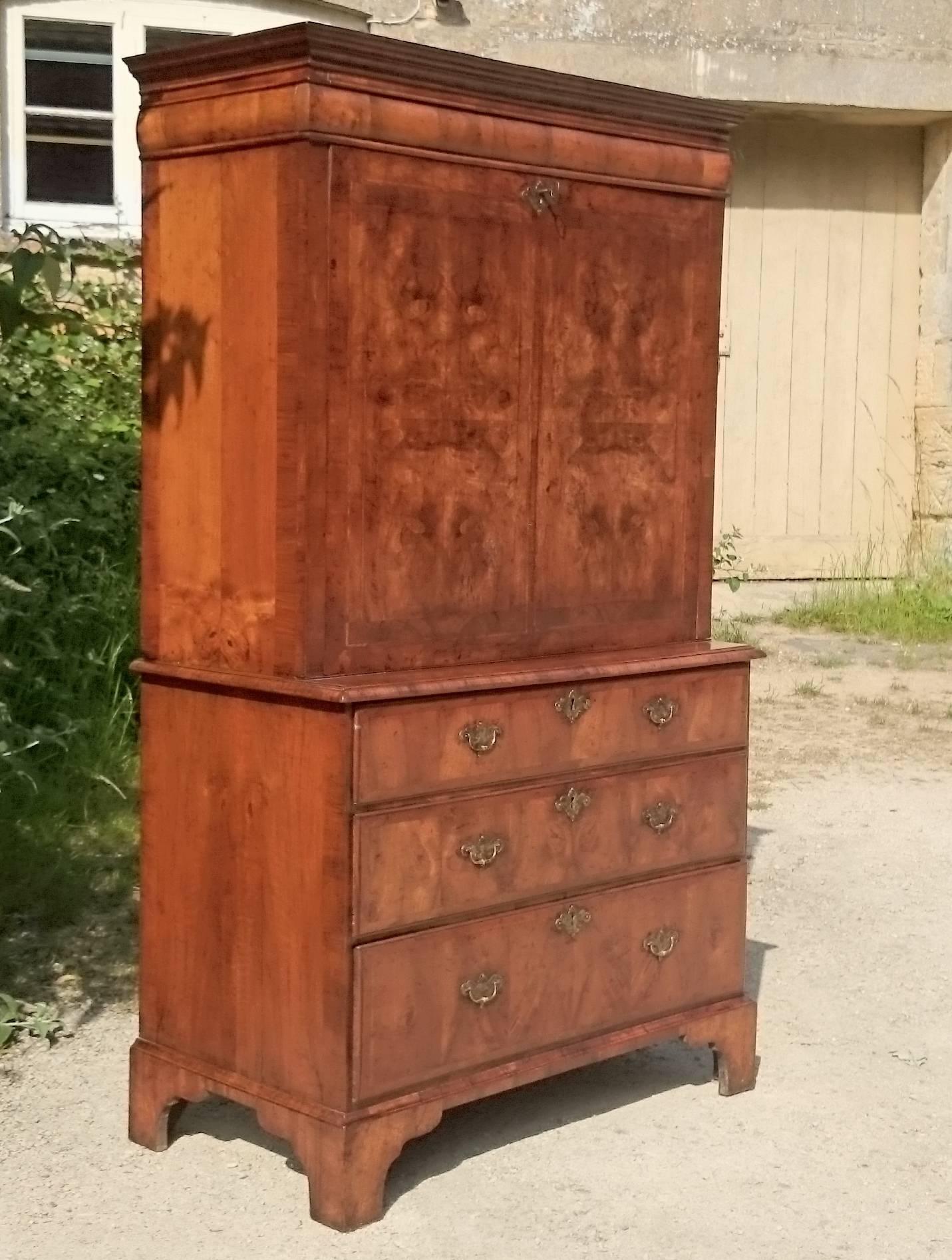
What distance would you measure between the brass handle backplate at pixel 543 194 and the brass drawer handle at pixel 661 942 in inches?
59.1

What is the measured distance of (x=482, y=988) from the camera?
3.48 meters

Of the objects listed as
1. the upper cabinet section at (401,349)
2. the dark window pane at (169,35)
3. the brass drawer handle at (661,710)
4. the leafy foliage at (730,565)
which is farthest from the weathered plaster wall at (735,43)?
the brass drawer handle at (661,710)

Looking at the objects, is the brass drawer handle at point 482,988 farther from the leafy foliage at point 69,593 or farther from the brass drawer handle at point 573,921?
the leafy foliage at point 69,593

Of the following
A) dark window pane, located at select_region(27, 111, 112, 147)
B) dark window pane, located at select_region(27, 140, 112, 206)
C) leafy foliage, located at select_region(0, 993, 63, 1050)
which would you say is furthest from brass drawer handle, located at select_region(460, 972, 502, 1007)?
dark window pane, located at select_region(27, 111, 112, 147)

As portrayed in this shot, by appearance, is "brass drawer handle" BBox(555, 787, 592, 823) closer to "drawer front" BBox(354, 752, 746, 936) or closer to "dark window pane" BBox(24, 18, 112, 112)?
"drawer front" BBox(354, 752, 746, 936)

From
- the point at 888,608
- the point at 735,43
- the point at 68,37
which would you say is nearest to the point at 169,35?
the point at 68,37

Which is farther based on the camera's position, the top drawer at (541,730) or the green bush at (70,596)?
the green bush at (70,596)

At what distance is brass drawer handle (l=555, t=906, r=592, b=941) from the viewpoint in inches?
143

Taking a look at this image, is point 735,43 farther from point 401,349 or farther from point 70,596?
point 401,349

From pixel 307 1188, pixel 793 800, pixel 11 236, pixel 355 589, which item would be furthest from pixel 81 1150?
pixel 11 236

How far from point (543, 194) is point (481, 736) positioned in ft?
3.54

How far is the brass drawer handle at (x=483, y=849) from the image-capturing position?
344cm

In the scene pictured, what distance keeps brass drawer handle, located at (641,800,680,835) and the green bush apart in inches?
75.0

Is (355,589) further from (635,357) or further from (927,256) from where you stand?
(927,256)
